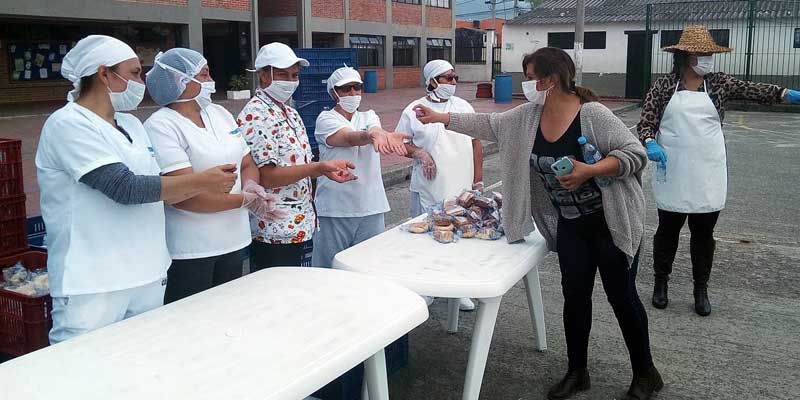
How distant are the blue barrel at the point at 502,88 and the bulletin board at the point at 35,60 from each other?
517 inches

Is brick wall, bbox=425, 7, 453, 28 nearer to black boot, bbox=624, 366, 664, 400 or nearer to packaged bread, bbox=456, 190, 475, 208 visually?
packaged bread, bbox=456, 190, 475, 208

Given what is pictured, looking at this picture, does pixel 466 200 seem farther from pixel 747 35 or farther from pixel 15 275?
pixel 747 35

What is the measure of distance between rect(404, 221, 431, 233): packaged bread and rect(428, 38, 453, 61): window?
34576 mm

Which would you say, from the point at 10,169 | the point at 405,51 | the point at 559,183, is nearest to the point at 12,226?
the point at 10,169

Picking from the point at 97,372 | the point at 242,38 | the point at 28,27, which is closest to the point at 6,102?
the point at 28,27

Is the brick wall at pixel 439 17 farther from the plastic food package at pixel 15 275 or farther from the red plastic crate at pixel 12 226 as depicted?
the plastic food package at pixel 15 275

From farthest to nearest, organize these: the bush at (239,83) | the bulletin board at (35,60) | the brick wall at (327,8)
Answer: the brick wall at (327,8), the bush at (239,83), the bulletin board at (35,60)

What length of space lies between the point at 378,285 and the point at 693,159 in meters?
2.74

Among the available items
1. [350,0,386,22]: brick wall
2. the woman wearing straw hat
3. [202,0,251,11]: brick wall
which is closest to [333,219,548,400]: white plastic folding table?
the woman wearing straw hat

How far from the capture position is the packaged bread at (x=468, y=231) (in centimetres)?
378

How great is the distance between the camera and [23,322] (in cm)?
305

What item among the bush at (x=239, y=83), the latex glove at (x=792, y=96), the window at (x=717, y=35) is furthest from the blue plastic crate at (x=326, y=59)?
the window at (x=717, y=35)

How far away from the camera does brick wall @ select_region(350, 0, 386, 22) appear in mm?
30844

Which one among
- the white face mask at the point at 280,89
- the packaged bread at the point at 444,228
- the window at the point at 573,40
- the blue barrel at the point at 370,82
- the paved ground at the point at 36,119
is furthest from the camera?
the blue barrel at the point at 370,82
